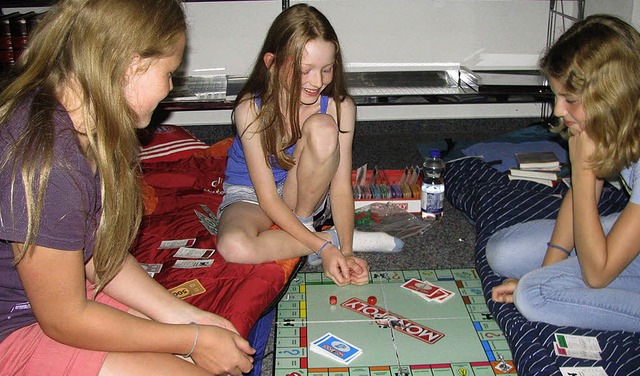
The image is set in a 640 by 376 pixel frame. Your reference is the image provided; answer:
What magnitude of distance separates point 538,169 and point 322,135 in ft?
3.36

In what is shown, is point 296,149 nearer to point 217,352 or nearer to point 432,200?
point 432,200

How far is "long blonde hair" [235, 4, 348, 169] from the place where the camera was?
1885 millimetres

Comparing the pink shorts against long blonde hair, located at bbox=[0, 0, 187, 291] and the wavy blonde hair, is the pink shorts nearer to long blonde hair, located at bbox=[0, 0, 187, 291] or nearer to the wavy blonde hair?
long blonde hair, located at bbox=[0, 0, 187, 291]

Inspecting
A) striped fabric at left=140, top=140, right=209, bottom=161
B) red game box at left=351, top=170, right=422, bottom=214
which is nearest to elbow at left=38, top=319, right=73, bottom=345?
red game box at left=351, top=170, right=422, bottom=214

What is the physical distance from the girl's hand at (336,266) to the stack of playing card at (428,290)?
19cm

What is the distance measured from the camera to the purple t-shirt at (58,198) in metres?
1.10

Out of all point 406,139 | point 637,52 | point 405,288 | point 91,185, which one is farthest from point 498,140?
point 91,185

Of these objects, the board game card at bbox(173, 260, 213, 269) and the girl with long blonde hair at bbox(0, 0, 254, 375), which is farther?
the board game card at bbox(173, 260, 213, 269)

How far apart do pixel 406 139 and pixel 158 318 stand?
2.15m

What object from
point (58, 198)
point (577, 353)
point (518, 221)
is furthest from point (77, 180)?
point (518, 221)

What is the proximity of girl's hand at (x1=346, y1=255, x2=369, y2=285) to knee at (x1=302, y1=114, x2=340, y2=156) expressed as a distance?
1.06 feet

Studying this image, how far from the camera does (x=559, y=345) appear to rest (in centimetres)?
167

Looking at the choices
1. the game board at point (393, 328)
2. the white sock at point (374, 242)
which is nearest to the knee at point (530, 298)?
the game board at point (393, 328)

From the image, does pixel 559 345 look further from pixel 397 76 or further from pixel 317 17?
pixel 397 76
